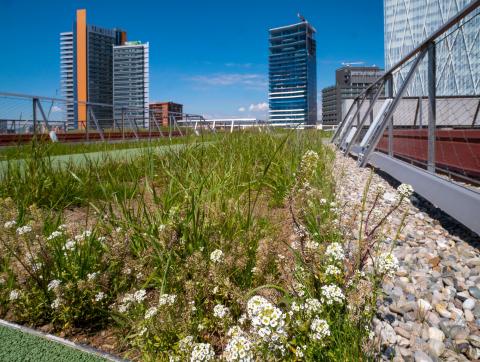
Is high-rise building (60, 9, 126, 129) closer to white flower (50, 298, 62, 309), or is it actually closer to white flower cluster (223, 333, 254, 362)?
white flower (50, 298, 62, 309)

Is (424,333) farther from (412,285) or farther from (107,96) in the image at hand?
(107,96)

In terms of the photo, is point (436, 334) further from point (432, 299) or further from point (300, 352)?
point (300, 352)

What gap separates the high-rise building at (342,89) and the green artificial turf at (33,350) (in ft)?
26.8

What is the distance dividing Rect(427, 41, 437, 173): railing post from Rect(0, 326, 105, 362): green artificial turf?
293 cm

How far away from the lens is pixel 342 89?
6247 cm

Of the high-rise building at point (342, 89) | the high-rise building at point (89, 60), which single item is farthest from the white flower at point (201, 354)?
the high-rise building at point (89, 60)

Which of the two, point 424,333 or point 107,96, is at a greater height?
point 107,96

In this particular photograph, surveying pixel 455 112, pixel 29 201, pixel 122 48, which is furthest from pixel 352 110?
pixel 122 48

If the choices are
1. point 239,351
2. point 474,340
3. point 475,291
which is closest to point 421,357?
point 474,340

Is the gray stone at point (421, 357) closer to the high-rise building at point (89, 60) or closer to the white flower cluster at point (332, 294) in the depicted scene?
the white flower cluster at point (332, 294)

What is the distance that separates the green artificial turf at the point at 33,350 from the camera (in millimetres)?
1226

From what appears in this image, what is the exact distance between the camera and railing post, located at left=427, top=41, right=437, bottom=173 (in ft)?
10.1

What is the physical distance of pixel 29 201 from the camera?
286 cm

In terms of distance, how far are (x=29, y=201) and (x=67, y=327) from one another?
1726 millimetres
